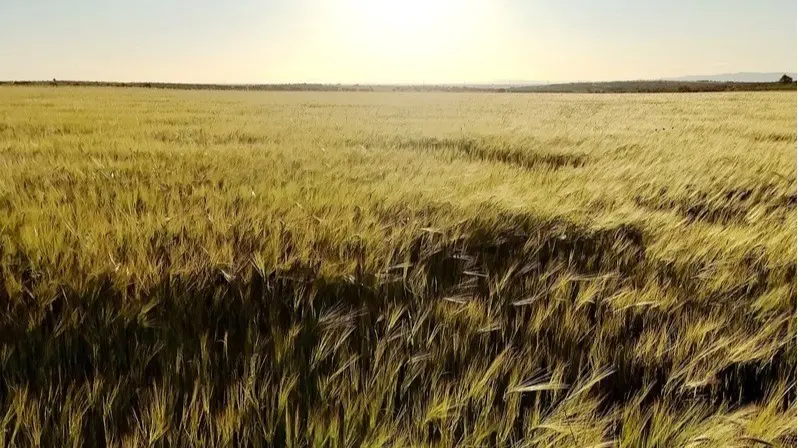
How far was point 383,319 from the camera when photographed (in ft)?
4.03

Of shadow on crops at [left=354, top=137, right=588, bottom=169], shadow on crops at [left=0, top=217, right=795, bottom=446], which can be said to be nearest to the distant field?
shadow on crops at [left=0, top=217, right=795, bottom=446]

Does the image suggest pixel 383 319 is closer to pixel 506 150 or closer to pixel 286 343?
pixel 286 343

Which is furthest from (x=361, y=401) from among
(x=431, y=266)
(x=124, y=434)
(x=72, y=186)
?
(x=72, y=186)

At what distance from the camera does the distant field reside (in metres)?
0.84

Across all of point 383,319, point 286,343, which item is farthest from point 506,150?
point 286,343

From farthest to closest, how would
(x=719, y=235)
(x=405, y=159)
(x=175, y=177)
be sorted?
(x=405, y=159) < (x=175, y=177) < (x=719, y=235)

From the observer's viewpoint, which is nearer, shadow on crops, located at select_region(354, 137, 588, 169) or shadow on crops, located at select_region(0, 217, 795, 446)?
shadow on crops, located at select_region(0, 217, 795, 446)

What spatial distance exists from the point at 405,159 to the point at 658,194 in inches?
74.2

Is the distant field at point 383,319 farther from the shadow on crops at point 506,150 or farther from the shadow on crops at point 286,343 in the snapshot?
the shadow on crops at point 506,150

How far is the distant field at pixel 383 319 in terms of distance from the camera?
0.84 meters

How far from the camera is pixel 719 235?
6.70 feet

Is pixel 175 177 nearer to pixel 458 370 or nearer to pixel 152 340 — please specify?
pixel 152 340

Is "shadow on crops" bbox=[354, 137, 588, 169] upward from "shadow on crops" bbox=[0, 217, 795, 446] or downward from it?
upward

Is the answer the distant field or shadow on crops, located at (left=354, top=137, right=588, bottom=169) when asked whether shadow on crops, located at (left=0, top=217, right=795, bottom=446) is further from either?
shadow on crops, located at (left=354, top=137, right=588, bottom=169)
